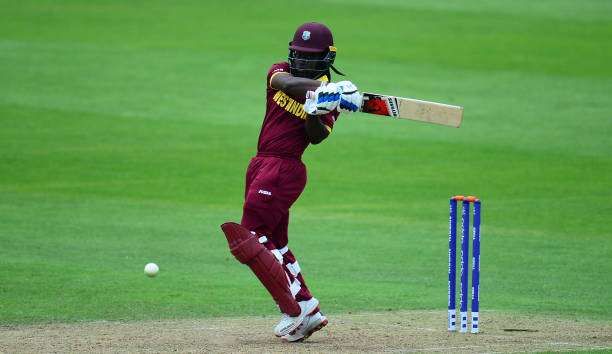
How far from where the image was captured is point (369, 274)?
37.2 ft

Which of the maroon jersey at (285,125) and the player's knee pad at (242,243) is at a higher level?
the maroon jersey at (285,125)

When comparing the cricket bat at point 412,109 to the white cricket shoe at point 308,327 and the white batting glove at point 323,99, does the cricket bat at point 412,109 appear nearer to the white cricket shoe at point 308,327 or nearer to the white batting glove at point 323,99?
the white batting glove at point 323,99

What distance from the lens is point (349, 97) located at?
284 inches

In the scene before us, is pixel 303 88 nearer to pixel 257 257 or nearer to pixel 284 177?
pixel 284 177

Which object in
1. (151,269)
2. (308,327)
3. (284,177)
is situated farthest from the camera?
(151,269)

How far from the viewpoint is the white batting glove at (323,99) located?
7117 millimetres

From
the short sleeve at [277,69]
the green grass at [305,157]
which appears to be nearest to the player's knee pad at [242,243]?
the short sleeve at [277,69]

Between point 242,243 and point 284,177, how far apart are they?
1.74 feet

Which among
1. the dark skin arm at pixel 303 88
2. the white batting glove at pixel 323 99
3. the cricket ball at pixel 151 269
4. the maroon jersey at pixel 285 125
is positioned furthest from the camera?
the cricket ball at pixel 151 269

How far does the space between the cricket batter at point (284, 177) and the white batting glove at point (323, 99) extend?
0.36ft

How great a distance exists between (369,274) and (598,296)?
2.23 m

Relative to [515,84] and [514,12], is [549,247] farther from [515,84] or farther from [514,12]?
[514,12]

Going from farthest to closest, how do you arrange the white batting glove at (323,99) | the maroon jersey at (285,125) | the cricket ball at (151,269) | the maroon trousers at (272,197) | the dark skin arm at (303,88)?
the cricket ball at (151,269), the maroon jersey at (285,125), the maroon trousers at (272,197), the dark skin arm at (303,88), the white batting glove at (323,99)

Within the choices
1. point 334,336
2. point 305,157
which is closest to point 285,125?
point 334,336
